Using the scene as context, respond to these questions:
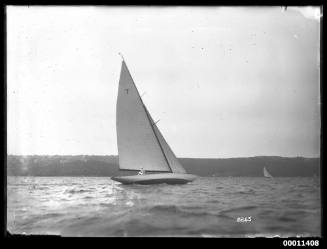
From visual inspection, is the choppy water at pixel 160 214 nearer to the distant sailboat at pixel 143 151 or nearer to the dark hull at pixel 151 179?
the distant sailboat at pixel 143 151

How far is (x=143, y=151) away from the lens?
555 inches

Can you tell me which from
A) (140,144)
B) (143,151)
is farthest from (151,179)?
(140,144)

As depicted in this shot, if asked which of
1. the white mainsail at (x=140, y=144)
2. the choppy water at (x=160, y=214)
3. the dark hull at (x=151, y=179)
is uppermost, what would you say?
the white mainsail at (x=140, y=144)

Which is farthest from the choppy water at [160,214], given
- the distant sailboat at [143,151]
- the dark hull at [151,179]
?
the dark hull at [151,179]

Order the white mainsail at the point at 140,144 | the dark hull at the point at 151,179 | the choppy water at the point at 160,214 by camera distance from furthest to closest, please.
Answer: the dark hull at the point at 151,179 → the white mainsail at the point at 140,144 → the choppy water at the point at 160,214

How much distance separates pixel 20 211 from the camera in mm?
6625

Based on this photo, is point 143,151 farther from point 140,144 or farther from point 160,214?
point 160,214

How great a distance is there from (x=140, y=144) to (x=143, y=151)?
368 millimetres

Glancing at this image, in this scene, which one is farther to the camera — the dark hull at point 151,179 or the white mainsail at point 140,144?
the dark hull at point 151,179

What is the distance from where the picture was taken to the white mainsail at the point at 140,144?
12.7m
